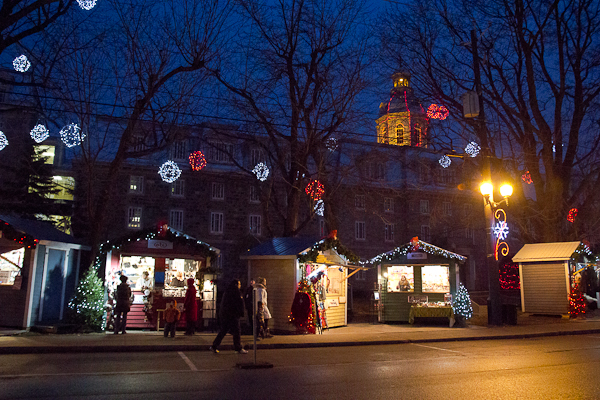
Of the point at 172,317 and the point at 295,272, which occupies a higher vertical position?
the point at 295,272

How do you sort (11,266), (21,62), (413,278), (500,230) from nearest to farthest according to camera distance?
(21,62) → (11,266) → (500,230) → (413,278)

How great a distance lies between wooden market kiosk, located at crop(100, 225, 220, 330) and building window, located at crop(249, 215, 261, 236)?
22.0 metres

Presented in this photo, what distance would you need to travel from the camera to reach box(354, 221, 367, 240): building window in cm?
4394

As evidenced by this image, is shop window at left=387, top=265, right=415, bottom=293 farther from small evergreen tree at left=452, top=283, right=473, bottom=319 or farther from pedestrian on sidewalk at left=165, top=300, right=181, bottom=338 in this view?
pedestrian on sidewalk at left=165, top=300, right=181, bottom=338

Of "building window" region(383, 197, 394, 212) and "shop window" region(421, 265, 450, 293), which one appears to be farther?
"building window" region(383, 197, 394, 212)

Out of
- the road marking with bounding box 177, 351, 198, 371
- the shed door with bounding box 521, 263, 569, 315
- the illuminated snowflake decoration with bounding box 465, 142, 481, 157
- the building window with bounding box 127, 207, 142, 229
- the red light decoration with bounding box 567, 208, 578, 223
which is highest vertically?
the illuminated snowflake decoration with bounding box 465, 142, 481, 157

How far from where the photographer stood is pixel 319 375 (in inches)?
347

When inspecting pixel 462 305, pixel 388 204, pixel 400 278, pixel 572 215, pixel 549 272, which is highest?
pixel 388 204

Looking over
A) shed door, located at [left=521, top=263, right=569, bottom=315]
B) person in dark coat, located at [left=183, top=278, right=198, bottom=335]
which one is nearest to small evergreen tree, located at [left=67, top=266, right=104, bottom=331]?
person in dark coat, located at [left=183, top=278, right=198, bottom=335]

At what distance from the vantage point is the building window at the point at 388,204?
1752 inches

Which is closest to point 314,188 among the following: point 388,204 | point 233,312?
→ point 233,312

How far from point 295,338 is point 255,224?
83.7 feet

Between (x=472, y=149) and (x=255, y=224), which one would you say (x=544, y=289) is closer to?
(x=472, y=149)

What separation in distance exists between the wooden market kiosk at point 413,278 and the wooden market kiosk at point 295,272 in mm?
2298
